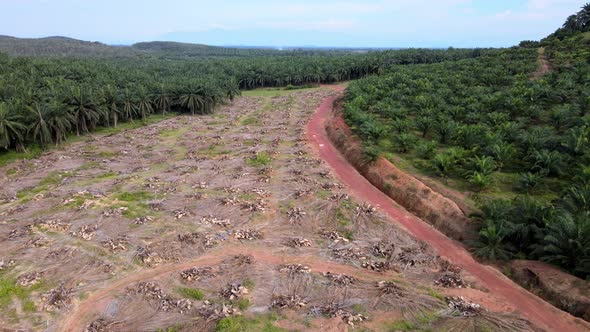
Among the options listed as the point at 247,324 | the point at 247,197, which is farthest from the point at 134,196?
the point at 247,324

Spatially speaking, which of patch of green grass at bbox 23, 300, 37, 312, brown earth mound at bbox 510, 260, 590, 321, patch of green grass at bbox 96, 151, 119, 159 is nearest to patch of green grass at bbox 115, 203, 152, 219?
patch of green grass at bbox 23, 300, 37, 312

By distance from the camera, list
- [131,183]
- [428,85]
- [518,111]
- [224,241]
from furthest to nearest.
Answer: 1. [428,85]
2. [518,111]
3. [131,183]
4. [224,241]

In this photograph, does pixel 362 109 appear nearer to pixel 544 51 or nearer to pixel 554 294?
pixel 554 294

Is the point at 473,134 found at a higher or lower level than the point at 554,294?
higher

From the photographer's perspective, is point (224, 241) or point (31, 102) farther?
point (31, 102)

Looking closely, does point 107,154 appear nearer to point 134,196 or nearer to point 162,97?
point 134,196

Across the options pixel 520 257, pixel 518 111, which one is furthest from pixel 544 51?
pixel 520 257

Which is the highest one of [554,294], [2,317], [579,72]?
[579,72]
